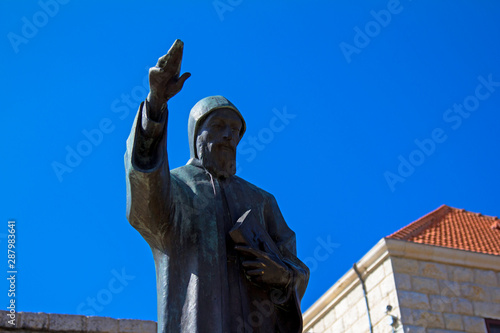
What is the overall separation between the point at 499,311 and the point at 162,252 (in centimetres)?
1545

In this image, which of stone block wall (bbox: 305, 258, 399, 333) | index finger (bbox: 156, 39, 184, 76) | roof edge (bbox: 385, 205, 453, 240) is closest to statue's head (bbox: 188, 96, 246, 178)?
index finger (bbox: 156, 39, 184, 76)

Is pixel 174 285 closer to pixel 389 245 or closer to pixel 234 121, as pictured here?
pixel 234 121

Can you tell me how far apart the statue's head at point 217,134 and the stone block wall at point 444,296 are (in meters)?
13.2

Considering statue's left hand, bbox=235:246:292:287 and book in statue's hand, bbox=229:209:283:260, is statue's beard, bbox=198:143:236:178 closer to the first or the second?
book in statue's hand, bbox=229:209:283:260

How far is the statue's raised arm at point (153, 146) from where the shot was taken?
408 cm

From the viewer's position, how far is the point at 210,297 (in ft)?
13.5

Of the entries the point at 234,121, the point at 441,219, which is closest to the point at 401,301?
the point at 441,219

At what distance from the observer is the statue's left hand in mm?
4262

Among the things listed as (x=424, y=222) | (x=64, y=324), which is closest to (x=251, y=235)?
(x=64, y=324)

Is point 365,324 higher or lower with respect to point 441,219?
lower

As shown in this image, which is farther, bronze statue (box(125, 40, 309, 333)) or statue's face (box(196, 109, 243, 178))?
statue's face (box(196, 109, 243, 178))

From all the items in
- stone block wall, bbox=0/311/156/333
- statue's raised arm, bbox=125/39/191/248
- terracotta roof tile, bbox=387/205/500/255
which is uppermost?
terracotta roof tile, bbox=387/205/500/255

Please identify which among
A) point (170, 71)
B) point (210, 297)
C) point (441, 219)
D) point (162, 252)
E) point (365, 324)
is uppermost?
point (441, 219)

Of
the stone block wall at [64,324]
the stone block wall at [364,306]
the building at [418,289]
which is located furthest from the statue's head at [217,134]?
the stone block wall at [364,306]
